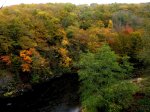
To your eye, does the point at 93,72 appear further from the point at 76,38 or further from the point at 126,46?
the point at 76,38

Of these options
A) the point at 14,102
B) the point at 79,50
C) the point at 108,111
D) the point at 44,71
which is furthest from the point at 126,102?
the point at 79,50

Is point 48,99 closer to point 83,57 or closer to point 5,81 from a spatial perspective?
point 5,81

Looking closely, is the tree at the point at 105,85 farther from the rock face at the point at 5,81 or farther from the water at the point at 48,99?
the rock face at the point at 5,81

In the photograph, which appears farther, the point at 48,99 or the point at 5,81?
the point at 5,81

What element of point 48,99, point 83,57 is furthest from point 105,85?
point 48,99

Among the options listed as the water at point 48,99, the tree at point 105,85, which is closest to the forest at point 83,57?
the tree at point 105,85
